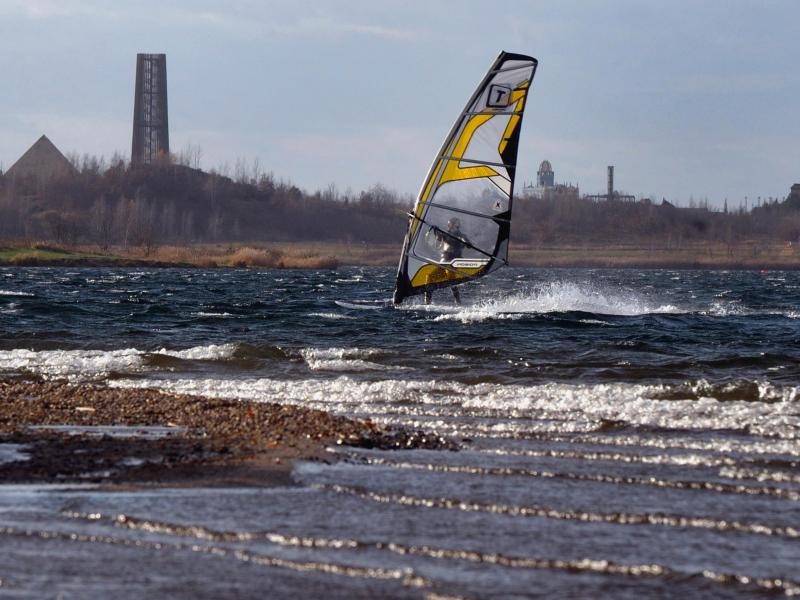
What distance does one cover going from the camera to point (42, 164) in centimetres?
15112

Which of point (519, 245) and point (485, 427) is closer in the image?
point (485, 427)

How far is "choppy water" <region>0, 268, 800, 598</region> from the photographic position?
16.5 feet

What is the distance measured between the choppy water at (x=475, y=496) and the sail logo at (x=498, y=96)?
6.28m

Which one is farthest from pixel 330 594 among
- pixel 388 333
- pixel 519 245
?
pixel 519 245

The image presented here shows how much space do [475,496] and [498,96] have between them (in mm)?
14935

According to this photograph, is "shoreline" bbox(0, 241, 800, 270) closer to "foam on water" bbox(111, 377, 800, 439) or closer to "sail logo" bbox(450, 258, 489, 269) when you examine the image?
"sail logo" bbox(450, 258, 489, 269)

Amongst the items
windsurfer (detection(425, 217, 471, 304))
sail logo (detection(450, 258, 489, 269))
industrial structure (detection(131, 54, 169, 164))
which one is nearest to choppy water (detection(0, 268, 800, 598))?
windsurfer (detection(425, 217, 471, 304))

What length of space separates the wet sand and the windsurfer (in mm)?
11399

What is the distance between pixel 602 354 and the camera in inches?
627

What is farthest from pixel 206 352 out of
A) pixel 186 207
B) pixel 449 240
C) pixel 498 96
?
pixel 186 207

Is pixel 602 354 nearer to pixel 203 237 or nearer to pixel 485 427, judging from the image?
pixel 485 427

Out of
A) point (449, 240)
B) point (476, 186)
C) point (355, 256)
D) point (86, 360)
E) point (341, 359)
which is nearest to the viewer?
point (86, 360)

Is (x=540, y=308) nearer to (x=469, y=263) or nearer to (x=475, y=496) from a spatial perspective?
(x=469, y=263)

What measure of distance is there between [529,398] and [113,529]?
6.31 m
